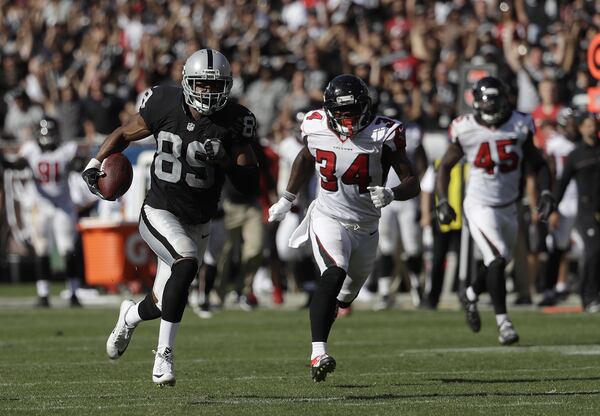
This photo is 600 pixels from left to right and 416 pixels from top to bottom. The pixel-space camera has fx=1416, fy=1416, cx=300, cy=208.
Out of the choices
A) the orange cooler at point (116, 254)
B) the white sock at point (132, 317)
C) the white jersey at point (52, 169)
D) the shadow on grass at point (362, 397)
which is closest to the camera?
the shadow on grass at point (362, 397)

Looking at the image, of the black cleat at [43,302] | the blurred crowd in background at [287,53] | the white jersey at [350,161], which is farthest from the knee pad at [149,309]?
the black cleat at [43,302]

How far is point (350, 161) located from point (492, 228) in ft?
8.07

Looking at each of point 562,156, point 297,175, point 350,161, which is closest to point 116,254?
point 562,156

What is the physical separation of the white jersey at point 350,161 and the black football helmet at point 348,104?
83 millimetres

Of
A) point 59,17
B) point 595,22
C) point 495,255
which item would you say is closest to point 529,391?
point 495,255

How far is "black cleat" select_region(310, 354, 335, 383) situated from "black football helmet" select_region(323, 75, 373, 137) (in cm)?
137

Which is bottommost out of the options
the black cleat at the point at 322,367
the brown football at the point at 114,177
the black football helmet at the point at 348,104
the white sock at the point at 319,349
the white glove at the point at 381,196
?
the black cleat at the point at 322,367

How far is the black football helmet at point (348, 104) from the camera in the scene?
25.5ft

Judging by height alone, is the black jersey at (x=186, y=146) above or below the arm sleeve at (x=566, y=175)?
above

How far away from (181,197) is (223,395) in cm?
119

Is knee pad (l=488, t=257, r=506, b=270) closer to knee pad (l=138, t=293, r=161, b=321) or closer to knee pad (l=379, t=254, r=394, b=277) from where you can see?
knee pad (l=138, t=293, r=161, b=321)

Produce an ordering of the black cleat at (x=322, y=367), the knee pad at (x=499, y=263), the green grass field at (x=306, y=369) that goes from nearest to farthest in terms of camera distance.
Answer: the green grass field at (x=306, y=369) → the black cleat at (x=322, y=367) → the knee pad at (x=499, y=263)

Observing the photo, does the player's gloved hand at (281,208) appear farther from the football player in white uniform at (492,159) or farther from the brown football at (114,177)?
the football player in white uniform at (492,159)

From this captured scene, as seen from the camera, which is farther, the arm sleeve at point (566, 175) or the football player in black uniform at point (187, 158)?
the arm sleeve at point (566, 175)
